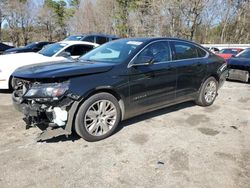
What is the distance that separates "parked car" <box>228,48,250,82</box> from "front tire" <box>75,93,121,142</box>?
613 cm

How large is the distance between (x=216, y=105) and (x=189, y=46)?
1.64 m

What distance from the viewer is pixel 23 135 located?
419 centimetres

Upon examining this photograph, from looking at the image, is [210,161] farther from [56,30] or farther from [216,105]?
[56,30]

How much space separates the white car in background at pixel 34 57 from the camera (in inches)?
264

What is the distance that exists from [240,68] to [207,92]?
3695 mm

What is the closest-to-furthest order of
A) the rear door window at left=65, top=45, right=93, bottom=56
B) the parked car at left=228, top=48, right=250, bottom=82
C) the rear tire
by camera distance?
1. the rear tire
2. the rear door window at left=65, top=45, right=93, bottom=56
3. the parked car at left=228, top=48, right=250, bottom=82

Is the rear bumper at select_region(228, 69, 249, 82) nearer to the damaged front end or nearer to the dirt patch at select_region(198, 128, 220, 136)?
the dirt patch at select_region(198, 128, 220, 136)

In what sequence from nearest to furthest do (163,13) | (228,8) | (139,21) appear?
(163,13), (228,8), (139,21)

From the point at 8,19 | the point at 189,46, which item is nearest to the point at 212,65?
the point at 189,46

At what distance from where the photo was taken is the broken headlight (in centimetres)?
356

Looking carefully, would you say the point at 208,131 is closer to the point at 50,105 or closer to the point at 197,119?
the point at 197,119

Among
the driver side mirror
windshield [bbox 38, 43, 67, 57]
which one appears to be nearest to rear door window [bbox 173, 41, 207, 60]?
the driver side mirror

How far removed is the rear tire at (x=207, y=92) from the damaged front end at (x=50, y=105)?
10.5ft

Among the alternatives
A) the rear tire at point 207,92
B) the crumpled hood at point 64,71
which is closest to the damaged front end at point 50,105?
the crumpled hood at point 64,71
